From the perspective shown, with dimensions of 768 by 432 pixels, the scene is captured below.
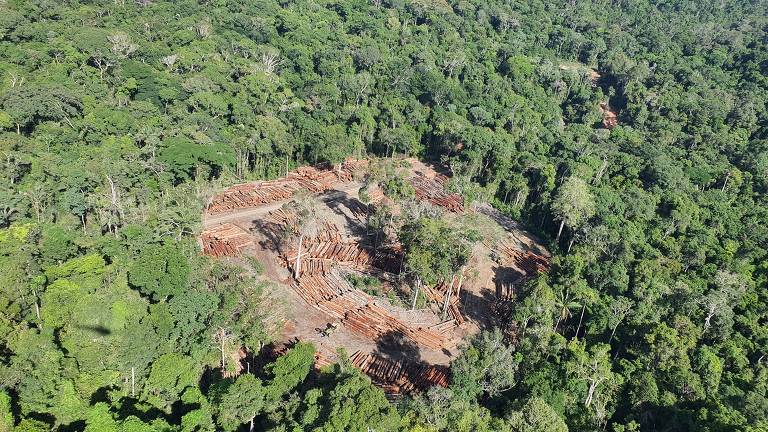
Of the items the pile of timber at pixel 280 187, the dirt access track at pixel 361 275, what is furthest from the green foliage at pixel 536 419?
the pile of timber at pixel 280 187

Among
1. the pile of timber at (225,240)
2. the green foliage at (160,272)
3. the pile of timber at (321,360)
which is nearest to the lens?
the green foliage at (160,272)

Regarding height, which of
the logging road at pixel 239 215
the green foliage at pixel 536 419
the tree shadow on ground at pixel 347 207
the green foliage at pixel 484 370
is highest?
the green foliage at pixel 536 419

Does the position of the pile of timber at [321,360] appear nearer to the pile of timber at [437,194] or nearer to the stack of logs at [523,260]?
the stack of logs at [523,260]

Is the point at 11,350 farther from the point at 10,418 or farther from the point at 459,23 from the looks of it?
the point at 459,23

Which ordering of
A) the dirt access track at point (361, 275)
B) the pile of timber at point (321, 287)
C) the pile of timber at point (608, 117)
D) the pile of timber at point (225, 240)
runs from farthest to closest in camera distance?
the pile of timber at point (608, 117)
the pile of timber at point (225, 240)
the pile of timber at point (321, 287)
the dirt access track at point (361, 275)

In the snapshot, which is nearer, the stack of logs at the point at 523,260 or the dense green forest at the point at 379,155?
the dense green forest at the point at 379,155

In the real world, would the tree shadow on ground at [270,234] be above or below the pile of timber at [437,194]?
below
